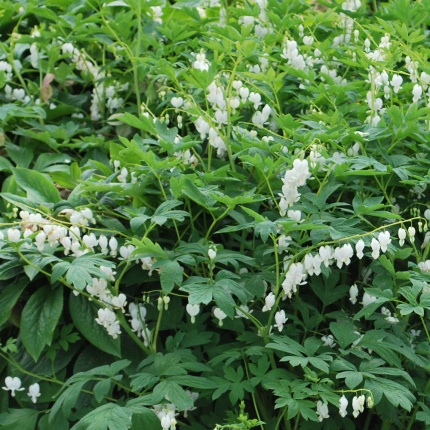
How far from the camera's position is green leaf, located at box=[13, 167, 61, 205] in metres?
3.32

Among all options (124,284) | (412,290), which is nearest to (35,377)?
(124,284)

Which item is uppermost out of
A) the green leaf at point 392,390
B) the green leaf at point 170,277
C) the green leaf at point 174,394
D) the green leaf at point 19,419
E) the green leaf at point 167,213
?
the green leaf at point 167,213

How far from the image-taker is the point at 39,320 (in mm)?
3111

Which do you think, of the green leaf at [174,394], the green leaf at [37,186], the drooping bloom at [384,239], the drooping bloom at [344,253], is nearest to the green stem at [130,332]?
the green leaf at [174,394]

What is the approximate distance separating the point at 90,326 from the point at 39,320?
20 centimetres

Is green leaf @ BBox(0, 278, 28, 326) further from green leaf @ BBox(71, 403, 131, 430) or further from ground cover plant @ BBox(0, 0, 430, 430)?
green leaf @ BBox(71, 403, 131, 430)

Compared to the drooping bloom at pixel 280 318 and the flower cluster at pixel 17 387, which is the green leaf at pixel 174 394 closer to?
the drooping bloom at pixel 280 318

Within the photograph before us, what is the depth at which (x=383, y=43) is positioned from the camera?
12.3 feet

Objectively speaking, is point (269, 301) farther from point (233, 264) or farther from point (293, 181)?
point (293, 181)

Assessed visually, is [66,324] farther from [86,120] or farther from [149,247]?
[86,120]

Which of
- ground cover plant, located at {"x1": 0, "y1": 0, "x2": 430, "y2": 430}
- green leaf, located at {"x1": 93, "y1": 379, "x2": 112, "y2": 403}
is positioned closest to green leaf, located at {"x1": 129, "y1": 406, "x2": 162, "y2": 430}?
ground cover plant, located at {"x1": 0, "y1": 0, "x2": 430, "y2": 430}

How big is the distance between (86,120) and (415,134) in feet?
6.23

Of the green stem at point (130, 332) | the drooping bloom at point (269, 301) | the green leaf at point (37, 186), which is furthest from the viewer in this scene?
the green leaf at point (37, 186)

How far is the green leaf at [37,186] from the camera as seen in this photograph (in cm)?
332
